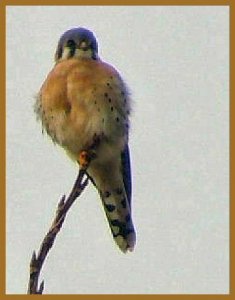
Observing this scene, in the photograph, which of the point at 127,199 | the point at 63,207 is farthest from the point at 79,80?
the point at 63,207

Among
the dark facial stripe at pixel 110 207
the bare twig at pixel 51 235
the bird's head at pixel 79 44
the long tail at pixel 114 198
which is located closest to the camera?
the bare twig at pixel 51 235

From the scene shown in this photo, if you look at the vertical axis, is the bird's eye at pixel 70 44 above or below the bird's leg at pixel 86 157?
above

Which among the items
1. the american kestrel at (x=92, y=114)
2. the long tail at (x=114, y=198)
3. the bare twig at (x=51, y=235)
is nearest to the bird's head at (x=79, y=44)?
the american kestrel at (x=92, y=114)

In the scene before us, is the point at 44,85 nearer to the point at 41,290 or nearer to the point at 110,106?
the point at 110,106

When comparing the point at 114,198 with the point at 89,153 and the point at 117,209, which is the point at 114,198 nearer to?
the point at 117,209

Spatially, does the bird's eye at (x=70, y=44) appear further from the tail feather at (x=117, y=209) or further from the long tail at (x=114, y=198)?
the tail feather at (x=117, y=209)

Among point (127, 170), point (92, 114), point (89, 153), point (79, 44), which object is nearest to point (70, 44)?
point (79, 44)

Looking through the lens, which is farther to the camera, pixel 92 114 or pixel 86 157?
pixel 92 114
